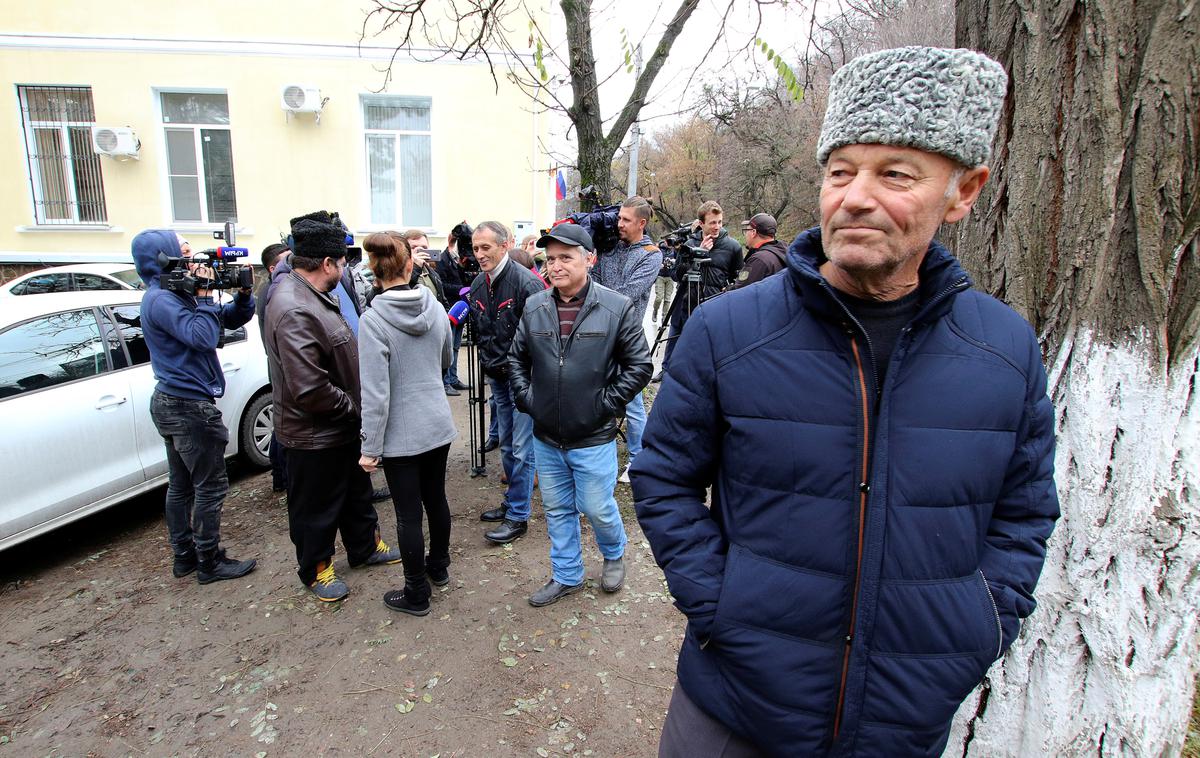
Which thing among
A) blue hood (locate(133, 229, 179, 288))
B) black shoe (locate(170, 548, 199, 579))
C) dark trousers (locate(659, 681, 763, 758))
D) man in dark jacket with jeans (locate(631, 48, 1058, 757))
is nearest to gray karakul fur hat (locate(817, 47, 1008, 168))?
man in dark jacket with jeans (locate(631, 48, 1058, 757))

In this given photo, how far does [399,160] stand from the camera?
12.0 m

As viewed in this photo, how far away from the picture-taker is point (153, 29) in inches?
440

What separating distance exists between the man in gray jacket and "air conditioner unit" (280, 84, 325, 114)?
8967 mm

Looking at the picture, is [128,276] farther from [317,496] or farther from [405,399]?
[405,399]

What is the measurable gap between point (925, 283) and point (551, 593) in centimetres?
279

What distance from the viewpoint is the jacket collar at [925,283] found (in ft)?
4.26

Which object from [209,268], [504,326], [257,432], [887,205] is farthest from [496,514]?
[887,205]

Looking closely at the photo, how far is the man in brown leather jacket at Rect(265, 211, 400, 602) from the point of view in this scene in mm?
3219

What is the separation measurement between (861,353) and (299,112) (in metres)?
12.7

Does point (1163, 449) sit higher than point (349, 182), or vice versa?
point (349, 182)

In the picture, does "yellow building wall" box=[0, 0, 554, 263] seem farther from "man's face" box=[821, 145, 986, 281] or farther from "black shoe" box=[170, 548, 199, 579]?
"man's face" box=[821, 145, 986, 281]

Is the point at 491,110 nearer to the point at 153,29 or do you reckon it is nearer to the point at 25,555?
the point at 153,29

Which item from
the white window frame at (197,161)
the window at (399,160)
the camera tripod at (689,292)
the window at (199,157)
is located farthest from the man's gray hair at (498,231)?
the window at (199,157)

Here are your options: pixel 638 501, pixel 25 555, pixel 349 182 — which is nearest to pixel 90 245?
pixel 349 182
